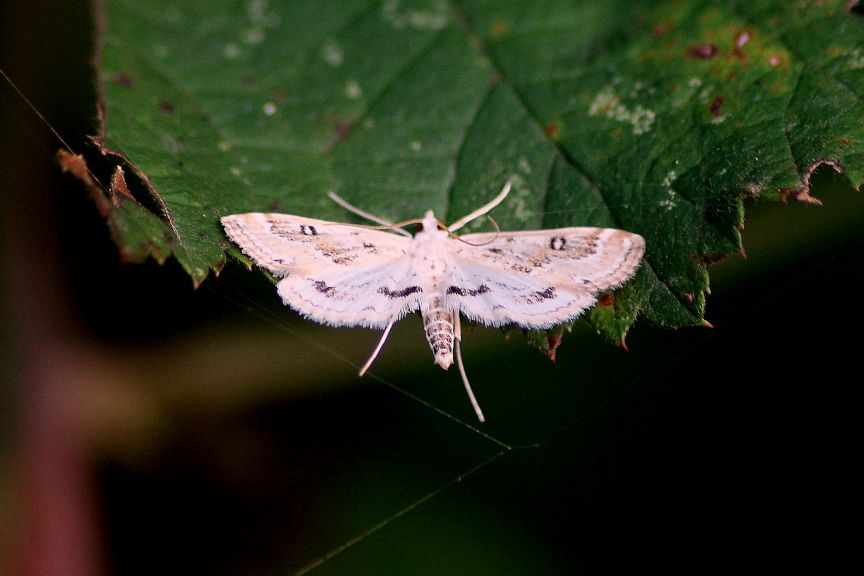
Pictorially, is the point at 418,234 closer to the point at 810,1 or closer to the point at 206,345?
the point at 206,345

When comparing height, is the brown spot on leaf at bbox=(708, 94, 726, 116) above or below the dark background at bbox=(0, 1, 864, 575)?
above

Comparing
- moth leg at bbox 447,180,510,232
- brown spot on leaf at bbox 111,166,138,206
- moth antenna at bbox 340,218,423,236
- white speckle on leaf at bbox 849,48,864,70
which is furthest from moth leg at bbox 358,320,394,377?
white speckle on leaf at bbox 849,48,864,70

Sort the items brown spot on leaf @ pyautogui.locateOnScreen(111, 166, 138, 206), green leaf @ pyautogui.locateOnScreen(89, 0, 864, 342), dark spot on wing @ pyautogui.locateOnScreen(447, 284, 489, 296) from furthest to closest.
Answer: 1. dark spot on wing @ pyautogui.locateOnScreen(447, 284, 489, 296)
2. green leaf @ pyautogui.locateOnScreen(89, 0, 864, 342)
3. brown spot on leaf @ pyautogui.locateOnScreen(111, 166, 138, 206)

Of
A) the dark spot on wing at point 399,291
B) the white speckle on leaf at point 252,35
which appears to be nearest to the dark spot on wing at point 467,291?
the dark spot on wing at point 399,291

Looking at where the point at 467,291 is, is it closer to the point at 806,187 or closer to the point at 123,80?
the point at 806,187

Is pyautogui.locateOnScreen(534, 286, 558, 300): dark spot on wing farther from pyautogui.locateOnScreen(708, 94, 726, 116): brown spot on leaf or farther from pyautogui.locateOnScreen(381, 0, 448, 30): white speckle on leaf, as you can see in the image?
pyautogui.locateOnScreen(381, 0, 448, 30): white speckle on leaf
